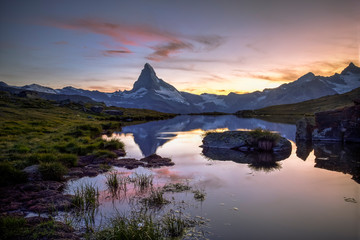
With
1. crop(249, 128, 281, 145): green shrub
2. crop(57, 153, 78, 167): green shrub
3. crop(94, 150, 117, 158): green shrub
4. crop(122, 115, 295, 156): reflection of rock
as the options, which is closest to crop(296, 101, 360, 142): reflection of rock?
crop(122, 115, 295, 156): reflection of rock

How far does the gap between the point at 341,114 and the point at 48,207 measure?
1537 inches

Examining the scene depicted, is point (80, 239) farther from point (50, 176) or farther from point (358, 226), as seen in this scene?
point (358, 226)

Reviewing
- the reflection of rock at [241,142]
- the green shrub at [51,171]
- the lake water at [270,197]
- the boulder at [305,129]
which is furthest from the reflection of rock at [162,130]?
the green shrub at [51,171]

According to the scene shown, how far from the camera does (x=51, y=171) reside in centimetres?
1678

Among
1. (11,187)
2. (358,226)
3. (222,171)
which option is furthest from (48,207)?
(358,226)

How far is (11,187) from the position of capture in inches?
578

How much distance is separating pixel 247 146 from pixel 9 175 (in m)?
24.9

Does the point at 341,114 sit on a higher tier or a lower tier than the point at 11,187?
higher

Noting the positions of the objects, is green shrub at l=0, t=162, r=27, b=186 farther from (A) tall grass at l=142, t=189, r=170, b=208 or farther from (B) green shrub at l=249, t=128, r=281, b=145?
(B) green shrub at l=249, t=128, r=281, b=145

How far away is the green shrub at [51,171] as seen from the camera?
16641 millimetres

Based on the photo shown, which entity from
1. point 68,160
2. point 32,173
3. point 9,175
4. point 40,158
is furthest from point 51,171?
point 68,160

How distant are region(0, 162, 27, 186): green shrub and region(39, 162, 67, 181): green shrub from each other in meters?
1.18

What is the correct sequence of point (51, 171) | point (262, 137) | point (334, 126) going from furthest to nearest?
1. point (334, 126)
2. point (262, 137)
3. point (51, 171)

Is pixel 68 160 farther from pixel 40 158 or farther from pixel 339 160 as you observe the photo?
pixel 339 160
